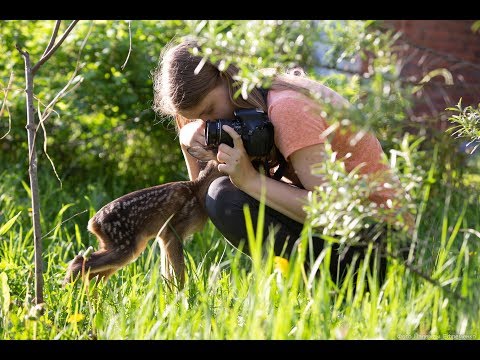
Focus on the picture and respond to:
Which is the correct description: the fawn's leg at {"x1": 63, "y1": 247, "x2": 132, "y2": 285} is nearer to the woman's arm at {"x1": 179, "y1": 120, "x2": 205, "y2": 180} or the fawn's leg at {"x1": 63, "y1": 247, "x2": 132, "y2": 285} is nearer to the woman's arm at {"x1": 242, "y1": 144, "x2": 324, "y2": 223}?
the woman's arm at {"x1": 179, "y1": 120, "x2": 205, "y2": 180}

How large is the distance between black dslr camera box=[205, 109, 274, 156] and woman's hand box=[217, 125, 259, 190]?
0.10ft

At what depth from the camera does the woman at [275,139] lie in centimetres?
359

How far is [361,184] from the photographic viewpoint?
8.20 ft

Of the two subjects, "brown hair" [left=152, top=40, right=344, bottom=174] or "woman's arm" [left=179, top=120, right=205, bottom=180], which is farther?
"woman's arm" [left=179, top=120, right=205, bottom=180]

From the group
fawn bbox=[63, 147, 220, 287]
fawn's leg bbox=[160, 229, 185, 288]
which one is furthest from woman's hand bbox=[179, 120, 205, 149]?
fawn's leg bbox=[160, 229, 185, 288]

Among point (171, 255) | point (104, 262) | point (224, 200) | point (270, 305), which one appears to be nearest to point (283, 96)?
point (224, 200)

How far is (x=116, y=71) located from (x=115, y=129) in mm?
586

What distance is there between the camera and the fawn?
4.21 meters

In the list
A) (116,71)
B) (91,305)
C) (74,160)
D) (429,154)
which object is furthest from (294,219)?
(74,160)

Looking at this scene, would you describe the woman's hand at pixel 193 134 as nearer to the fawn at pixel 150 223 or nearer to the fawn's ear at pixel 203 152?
the fawn's ear at pixel 203 152

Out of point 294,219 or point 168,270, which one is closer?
point 294,219

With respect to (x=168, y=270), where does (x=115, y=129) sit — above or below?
above

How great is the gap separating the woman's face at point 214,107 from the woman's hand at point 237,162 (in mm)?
164
